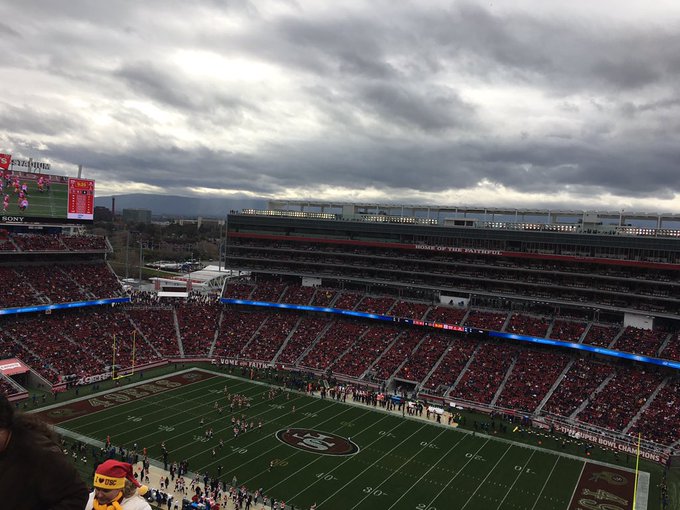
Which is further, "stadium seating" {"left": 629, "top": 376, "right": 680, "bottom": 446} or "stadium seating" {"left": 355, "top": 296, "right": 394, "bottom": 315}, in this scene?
A: "stadium seating" {"left": 355, "top": 296, "right": 394, "bottom": 315}

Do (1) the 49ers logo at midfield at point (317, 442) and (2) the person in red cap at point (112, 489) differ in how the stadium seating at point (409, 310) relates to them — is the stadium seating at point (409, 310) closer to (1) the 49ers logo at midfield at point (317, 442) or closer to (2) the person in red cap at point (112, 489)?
(1) the 49ers logo at midfield at point (317, 442)

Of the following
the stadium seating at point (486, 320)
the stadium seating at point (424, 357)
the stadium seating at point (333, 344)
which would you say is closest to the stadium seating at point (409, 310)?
the stadium seating at point (424, 357)

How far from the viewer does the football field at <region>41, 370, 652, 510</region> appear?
30.5 m

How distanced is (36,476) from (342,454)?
A: 3457 cm

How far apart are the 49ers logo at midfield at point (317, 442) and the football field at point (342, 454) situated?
8 centimetres

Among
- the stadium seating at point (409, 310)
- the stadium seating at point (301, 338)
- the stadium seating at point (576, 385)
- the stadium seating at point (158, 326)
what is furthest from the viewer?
the stadium seating at point (409, 310)

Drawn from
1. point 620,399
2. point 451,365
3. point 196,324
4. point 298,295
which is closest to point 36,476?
point 620,399

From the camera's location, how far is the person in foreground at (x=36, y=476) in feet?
10.8

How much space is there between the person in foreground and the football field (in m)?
27.8

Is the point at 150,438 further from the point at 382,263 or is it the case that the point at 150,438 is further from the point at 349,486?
the point at 382,263

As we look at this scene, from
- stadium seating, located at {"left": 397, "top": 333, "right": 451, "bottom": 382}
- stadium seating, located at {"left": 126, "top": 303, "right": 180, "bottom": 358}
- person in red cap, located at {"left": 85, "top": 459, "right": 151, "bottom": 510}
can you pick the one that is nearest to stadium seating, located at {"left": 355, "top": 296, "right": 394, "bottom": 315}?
stadium seating, located at {"left": 397, "top": 333, "right": 451, "bottom": 382}

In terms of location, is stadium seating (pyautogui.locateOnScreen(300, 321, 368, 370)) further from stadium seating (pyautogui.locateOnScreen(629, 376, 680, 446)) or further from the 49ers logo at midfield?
stadium seating (pyautogui.locateOnScreen(629, 376, 680, 446))

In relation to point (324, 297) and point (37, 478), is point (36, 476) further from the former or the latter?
point (324, 297)

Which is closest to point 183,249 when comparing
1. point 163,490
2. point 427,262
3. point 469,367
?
point 427,262
